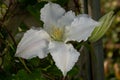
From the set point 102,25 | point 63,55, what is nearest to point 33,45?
point 63,55

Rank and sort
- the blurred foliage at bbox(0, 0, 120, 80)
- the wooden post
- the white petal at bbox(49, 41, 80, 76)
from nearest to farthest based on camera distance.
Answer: the white petal at bbox(49, 41, 80, 76)
the blurred foliage at bbox(0, 0, 120, 80)
the wooden post

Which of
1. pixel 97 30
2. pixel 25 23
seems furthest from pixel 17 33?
pixel 97 30

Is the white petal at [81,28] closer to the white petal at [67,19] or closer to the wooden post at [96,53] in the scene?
the white petal at [67,19]

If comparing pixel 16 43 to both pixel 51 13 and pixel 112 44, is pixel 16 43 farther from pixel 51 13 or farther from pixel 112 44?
pixel 112 44

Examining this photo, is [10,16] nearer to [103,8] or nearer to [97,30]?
[97,30]

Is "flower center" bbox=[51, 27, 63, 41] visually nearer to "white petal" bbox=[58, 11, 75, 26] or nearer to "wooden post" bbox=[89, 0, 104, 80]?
"white petal" bbox=[58, 11, 75, 26]

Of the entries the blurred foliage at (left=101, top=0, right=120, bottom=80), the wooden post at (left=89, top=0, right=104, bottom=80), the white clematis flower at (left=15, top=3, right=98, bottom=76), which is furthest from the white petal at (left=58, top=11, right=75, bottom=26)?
the blurred foliage at (left=101, top=0, right=120, bottom=80)

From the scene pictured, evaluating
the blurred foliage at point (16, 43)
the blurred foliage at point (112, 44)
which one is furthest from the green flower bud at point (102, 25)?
the blurred foliage at point (112, 44)
